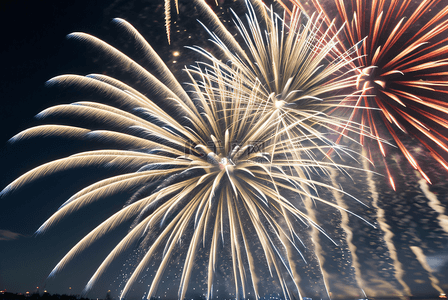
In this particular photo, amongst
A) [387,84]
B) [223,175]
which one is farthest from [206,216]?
[387,84]

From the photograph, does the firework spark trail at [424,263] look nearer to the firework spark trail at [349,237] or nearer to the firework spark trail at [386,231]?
the firework spark trail at [386,231]

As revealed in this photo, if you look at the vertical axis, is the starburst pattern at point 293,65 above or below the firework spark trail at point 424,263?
above

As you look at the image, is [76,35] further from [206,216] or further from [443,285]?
[443,285]

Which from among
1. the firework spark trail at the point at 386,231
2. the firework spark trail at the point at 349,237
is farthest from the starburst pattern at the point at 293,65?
the firework spark trail at the point at 386,231

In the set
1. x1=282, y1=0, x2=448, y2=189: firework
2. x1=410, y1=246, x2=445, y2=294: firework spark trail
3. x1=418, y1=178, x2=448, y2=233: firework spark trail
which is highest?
x1=282, y1=0, x2=448, y2=189: firework

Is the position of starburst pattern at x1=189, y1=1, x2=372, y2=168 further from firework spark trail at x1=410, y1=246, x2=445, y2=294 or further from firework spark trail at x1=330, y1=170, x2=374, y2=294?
firework spark trail at x1=410, y1=246, x2=445, y2=294

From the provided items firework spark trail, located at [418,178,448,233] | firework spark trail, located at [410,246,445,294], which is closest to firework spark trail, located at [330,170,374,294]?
firework spark trail, located at [410,246,445,294]

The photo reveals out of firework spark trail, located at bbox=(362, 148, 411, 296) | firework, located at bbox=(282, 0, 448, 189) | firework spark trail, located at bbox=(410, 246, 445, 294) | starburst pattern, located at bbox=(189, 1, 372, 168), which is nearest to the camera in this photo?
firework, located at bbox=(282, 0, 448, 189)
